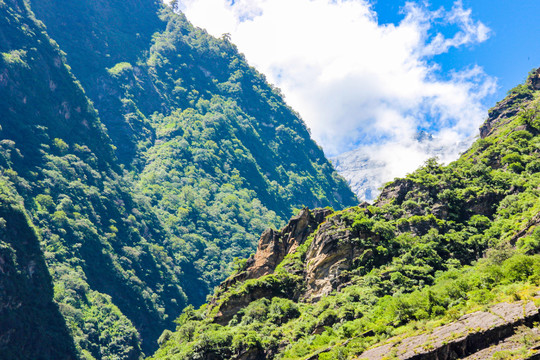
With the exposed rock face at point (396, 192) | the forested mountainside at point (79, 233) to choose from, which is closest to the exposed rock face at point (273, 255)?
the exposed rock face at point (396, 192)

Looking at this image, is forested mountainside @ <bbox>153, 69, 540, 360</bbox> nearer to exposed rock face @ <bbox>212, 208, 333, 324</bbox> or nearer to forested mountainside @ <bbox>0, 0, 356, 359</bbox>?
exposed rock face @ <bbox>212, 208, 333, 324</bbox>

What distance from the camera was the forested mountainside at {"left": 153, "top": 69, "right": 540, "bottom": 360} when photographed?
34.4m

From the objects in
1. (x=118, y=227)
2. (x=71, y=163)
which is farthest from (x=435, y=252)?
(x=71, y=163)

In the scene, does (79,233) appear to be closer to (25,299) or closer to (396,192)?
(25,299)

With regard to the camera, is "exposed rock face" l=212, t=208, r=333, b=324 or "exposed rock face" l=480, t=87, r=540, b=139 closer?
"exposed rock face" l=212, t=208, r=333, b=324

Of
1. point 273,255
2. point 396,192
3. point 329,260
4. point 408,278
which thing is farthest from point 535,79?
point 408,278

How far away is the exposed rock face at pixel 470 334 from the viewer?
98.6 ft

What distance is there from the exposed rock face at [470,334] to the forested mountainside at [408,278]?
8 cm

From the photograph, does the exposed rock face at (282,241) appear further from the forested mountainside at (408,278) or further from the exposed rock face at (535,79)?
the exposed rock face at (535,79)

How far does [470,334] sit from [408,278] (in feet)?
81.0

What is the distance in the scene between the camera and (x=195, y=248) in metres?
181

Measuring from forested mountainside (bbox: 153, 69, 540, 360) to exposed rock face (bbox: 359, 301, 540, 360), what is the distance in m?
Result: 0.08

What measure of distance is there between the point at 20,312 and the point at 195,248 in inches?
3372

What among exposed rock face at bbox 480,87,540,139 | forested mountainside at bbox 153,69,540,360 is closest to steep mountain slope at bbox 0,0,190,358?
forested mountainside at bbox 153,69,540,360
